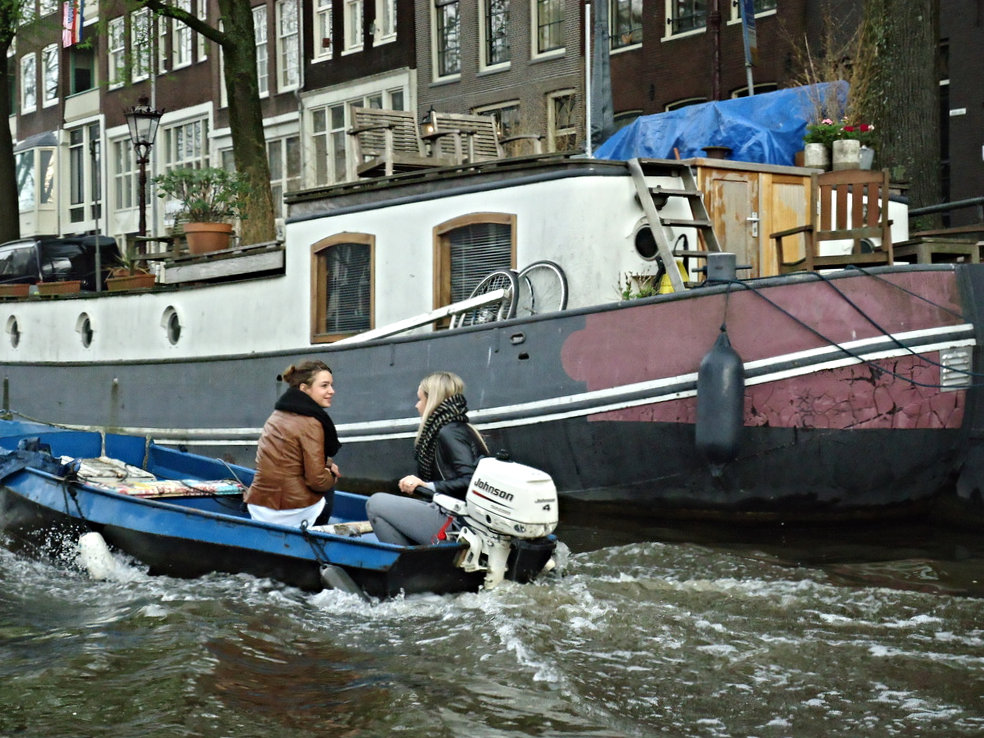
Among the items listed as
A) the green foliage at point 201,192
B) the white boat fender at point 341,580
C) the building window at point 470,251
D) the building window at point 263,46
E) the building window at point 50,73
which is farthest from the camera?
the building window at point 50,73

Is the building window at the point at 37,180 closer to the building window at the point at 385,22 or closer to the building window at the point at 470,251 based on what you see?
the building window at the point at 385,22

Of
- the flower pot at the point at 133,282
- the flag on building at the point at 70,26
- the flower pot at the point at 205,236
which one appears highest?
the flag on building at the point at 70,26

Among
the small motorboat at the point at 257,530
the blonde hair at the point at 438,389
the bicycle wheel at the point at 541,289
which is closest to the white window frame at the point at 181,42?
the bicycle wheel at the point at 541,289

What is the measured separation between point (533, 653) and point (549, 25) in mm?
20926

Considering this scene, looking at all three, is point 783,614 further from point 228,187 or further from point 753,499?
point 228,187

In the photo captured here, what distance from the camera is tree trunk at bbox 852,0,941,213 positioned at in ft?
45.7

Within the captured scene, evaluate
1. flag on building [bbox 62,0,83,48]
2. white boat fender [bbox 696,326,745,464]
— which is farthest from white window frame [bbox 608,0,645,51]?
white boat fender [bbox 696,326,745,464]

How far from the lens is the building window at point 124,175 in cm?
3756

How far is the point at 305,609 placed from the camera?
25.6ft

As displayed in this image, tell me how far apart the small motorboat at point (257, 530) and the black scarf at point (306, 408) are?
54 cm

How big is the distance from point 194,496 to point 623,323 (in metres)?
3.21

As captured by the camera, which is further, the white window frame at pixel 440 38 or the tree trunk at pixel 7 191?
the white window frame at pixel 440 38

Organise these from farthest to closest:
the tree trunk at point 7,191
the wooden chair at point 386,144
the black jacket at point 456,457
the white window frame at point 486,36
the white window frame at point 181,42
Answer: the white window frame at point 181,42 → the white window frame at point 486,36 → the tree trunk at point 7,191 → the wooden chair at point 386,144 → the black jacket at point 456,457

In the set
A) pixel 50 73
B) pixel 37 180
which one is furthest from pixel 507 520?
pixel 50 73
